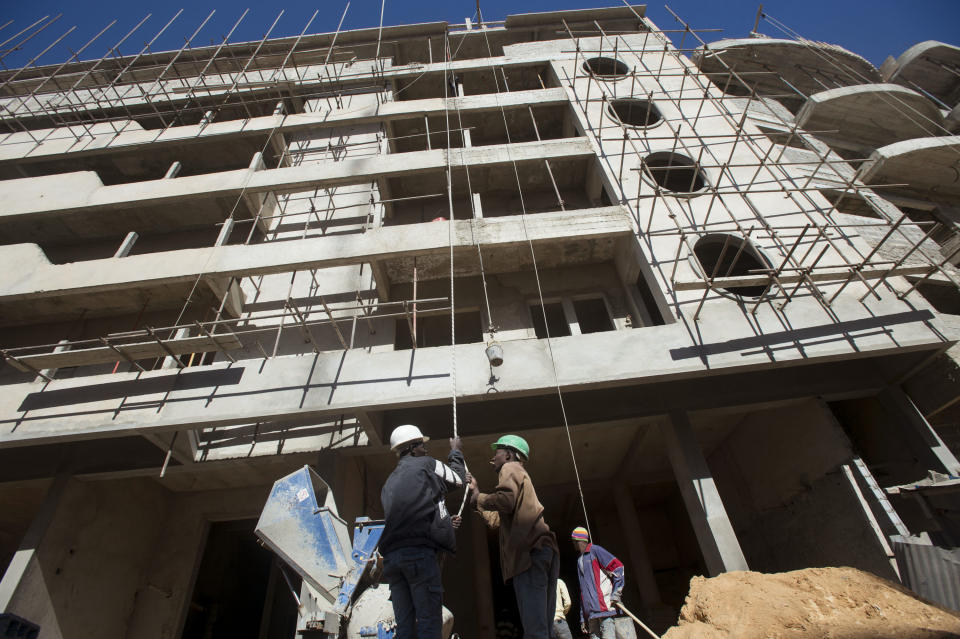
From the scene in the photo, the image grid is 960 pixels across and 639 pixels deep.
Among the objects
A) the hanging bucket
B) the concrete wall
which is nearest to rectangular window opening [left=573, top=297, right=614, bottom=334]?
the concrete wall

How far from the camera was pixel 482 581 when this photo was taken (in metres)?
9.18

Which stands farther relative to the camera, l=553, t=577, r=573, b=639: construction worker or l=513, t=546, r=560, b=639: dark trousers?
l=553, t=577, r=573, b=639: construction worker

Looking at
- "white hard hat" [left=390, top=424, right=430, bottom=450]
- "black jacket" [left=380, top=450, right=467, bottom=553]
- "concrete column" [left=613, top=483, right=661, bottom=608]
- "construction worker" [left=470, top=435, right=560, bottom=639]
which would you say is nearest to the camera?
"black jacket" [left=380, top=450, right=467, bottom=553]

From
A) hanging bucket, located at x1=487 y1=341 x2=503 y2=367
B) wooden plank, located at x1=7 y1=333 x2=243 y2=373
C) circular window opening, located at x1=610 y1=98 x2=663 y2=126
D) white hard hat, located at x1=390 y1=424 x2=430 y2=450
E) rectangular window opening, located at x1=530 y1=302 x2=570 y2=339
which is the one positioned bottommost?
white hard hat, located at x1=390 y1=424 x2=430 y2=450

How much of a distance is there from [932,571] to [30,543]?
11526mm

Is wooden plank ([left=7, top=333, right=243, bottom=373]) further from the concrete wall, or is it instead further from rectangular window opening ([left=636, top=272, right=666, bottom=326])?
the concrete wall

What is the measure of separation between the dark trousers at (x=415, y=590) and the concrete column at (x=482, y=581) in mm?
5932

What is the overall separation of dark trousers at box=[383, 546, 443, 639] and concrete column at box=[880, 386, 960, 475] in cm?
758

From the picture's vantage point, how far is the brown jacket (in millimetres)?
4336

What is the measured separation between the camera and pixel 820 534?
24.1ft

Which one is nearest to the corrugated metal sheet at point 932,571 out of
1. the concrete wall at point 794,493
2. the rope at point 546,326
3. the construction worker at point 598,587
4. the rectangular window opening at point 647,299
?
the concrete wall at point 794,493

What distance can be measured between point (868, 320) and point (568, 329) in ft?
16.3

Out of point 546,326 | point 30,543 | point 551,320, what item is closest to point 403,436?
point 546,326

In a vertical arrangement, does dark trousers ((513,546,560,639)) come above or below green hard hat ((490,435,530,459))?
below
